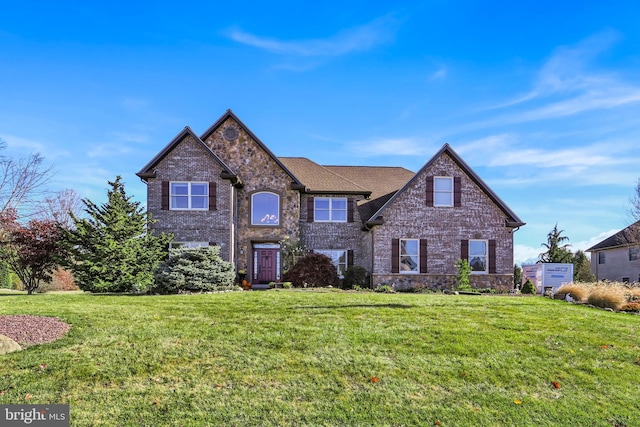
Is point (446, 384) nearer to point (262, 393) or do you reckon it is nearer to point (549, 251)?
point (262, 393)

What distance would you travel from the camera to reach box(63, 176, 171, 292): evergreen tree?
18141 millimetres

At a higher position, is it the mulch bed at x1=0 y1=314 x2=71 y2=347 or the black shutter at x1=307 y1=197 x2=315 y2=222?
the black shutter at x1=307 y1=197 x2=315 y2=222

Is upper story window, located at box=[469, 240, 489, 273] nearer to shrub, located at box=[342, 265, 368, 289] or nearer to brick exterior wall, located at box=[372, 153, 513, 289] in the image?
brick exterior wall, located at box=[372, 153, 513, 289]

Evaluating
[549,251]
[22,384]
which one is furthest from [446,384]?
[549,251]

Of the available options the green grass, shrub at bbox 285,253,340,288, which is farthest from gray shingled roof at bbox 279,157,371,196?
the green grass

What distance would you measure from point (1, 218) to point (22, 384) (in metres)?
16.8

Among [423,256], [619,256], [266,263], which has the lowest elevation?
[619,256]

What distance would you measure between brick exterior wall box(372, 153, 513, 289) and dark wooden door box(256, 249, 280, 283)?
5105 mm

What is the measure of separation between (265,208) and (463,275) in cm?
1014

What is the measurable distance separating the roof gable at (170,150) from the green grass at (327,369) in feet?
35.1

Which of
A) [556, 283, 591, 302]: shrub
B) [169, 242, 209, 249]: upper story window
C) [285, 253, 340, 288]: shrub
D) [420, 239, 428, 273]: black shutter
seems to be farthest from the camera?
Result: [420, 239, 428, 273]: black shutter

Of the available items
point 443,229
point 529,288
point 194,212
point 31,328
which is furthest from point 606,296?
point 194,212

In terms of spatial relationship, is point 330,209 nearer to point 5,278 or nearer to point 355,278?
point 355,278

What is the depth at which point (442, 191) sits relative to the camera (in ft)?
76.2
